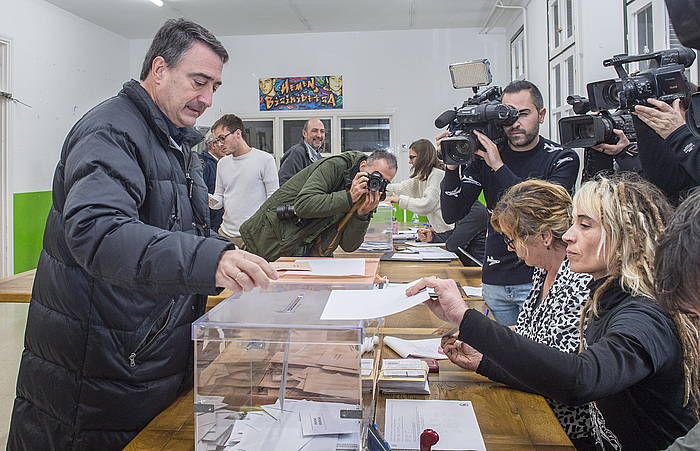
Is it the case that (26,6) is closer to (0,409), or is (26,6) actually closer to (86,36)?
(86,36)

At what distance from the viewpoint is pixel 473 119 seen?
2531 mm

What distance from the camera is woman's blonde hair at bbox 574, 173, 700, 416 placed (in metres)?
1.34

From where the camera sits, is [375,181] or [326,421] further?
[375,181]

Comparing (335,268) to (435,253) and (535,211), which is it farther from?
(435,253)

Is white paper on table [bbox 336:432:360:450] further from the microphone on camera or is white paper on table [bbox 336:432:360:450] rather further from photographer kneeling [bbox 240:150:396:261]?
the microphone on camera

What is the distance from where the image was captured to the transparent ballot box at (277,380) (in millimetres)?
1090

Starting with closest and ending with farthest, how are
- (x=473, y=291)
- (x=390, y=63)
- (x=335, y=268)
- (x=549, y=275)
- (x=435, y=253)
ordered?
(x=335, y=268) < (x=549, y=275) < (x=473, y=291) < (x=435, y=253) < (x=390, y=63)

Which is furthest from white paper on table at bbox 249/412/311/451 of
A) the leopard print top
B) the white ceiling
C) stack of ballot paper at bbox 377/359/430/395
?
the white ceiling

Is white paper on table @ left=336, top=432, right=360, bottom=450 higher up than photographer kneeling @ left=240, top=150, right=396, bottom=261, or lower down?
lower down

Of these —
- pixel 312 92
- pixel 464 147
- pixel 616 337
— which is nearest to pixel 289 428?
pixel 616 337

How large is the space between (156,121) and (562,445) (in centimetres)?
109

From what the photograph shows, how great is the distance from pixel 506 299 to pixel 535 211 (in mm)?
739

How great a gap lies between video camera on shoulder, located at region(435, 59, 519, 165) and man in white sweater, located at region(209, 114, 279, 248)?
200 centimetres

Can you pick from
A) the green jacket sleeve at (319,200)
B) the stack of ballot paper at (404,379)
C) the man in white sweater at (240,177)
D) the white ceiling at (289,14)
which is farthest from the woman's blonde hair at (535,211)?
the white ceiling at (289,14)
